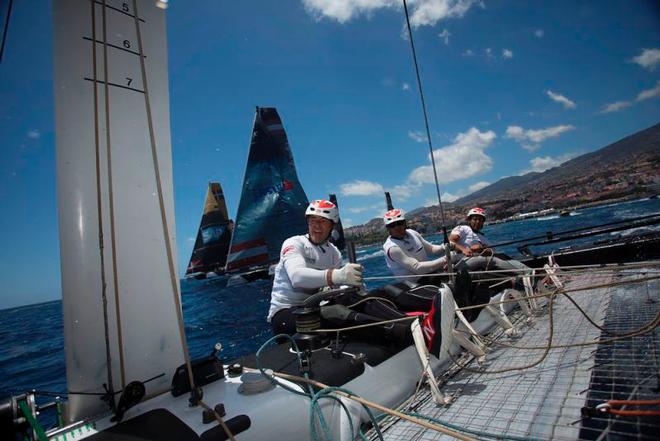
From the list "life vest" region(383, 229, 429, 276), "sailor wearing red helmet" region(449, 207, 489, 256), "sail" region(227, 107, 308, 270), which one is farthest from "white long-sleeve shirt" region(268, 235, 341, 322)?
"sail" region(227, 107, 308, 270)

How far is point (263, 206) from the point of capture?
4134 centimetres

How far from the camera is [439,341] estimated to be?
9.18ft

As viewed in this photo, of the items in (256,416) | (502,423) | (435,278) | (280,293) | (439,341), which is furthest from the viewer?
(435,278)

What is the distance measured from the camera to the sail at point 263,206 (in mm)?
41219

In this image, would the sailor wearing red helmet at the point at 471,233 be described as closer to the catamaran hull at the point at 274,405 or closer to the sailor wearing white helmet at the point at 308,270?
the sailor wearing white helmet at the point at 308,270

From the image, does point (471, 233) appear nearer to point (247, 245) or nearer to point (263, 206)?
point (263, 206)

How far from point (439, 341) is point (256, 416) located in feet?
5.73

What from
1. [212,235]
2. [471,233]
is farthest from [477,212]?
[212,235]

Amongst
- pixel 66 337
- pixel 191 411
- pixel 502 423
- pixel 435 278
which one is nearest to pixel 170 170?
pixel 66 337

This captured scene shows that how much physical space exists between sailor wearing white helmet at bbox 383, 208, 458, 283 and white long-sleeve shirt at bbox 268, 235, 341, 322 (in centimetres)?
155

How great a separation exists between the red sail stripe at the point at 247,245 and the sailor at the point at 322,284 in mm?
38350

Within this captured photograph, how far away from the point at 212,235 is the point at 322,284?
59394mm

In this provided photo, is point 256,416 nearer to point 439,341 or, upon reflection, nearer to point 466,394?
point 439,341

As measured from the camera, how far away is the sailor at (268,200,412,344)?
10.5 feet
